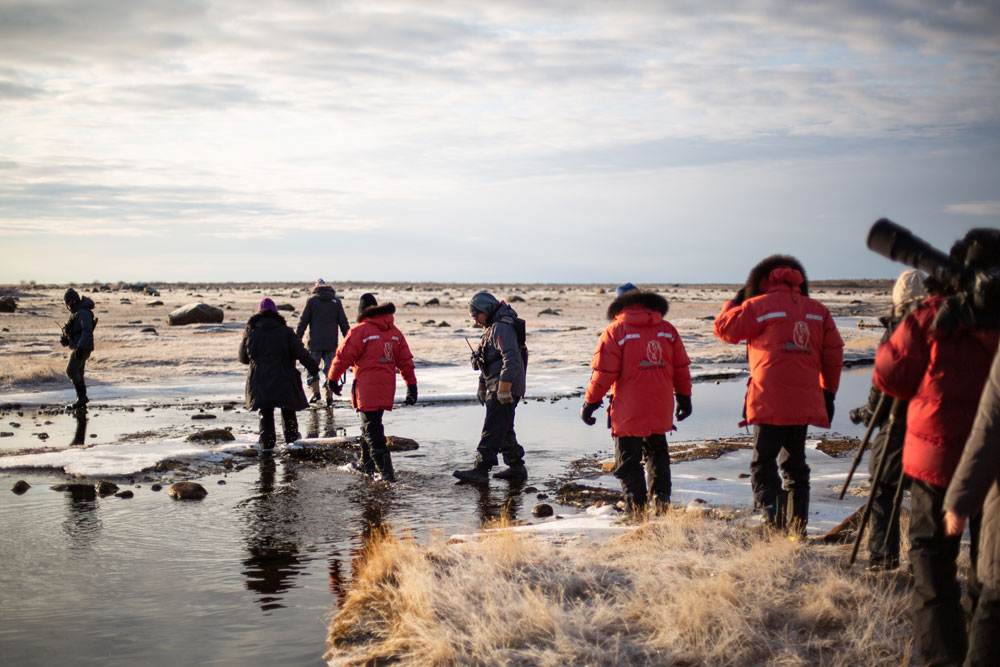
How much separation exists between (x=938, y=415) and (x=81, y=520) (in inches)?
277

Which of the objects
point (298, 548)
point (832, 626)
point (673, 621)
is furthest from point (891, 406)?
point (298, 548)

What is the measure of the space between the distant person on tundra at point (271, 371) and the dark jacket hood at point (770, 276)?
6492 millimetres

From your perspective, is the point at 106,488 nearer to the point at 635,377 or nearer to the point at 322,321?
the point at 635,377

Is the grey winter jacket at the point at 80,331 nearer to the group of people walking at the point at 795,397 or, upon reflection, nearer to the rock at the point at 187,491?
the group of people walking at the point at 795,397

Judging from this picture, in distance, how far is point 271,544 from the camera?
6.79 metres

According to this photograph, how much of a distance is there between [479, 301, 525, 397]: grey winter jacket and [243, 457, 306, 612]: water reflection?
2.41 metres

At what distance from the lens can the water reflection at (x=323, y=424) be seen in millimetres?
11795

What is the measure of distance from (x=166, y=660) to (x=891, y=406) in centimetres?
417

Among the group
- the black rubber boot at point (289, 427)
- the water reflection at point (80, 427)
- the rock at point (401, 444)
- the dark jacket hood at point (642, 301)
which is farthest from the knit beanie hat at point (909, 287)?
the water reflection at point (80, 427)

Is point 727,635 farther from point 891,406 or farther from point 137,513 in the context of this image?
point 137,513

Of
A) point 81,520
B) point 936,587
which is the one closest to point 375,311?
point 81,520

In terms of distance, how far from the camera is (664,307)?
665 cm

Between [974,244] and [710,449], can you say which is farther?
[710,449]

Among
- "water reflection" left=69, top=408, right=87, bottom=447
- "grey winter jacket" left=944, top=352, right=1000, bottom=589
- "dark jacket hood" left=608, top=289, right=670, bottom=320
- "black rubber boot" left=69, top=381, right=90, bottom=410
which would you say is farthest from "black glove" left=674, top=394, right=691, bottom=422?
"black rubber boot" left=69, top=381, right=90, bottom=410
